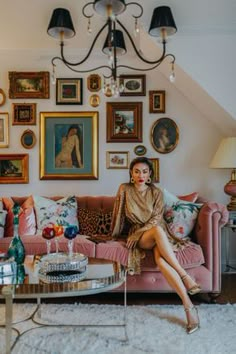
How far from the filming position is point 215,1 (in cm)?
306

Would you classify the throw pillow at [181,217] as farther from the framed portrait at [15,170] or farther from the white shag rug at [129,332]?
the framed portrait at [15,170]

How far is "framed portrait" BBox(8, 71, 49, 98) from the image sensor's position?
4.10 metres

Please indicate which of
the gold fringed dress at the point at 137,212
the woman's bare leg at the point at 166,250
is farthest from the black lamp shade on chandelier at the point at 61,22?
the woman's bare leg at the point at 166,250

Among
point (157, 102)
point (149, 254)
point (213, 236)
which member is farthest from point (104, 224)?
point (157, 102)

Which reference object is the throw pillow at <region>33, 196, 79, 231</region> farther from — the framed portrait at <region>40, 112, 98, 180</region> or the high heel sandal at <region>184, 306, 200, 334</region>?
the high heel sandal at <region>184, 306, 200, 334</region>

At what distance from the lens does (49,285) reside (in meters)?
1.94

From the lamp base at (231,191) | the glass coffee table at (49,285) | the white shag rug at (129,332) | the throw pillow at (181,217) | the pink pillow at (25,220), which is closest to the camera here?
the glass coffee table at (49,285)

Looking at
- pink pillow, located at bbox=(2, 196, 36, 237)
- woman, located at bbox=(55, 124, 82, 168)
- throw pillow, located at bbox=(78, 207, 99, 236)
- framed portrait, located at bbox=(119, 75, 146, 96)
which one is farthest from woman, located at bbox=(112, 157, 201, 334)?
framed portrait, located at bbox=(119, 75, 146, 96)

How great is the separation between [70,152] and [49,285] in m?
2.35

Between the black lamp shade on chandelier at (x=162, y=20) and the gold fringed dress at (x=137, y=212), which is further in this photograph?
the gold fringed dress at (x=137, y=212)

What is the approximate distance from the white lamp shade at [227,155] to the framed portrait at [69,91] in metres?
1.66

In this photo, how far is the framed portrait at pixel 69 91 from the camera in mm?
4109

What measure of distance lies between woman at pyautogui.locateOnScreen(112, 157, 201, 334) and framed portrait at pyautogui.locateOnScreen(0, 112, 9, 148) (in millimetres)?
1664

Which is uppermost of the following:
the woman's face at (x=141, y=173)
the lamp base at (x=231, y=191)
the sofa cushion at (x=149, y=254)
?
the woman's face at (x=141, y=173)
